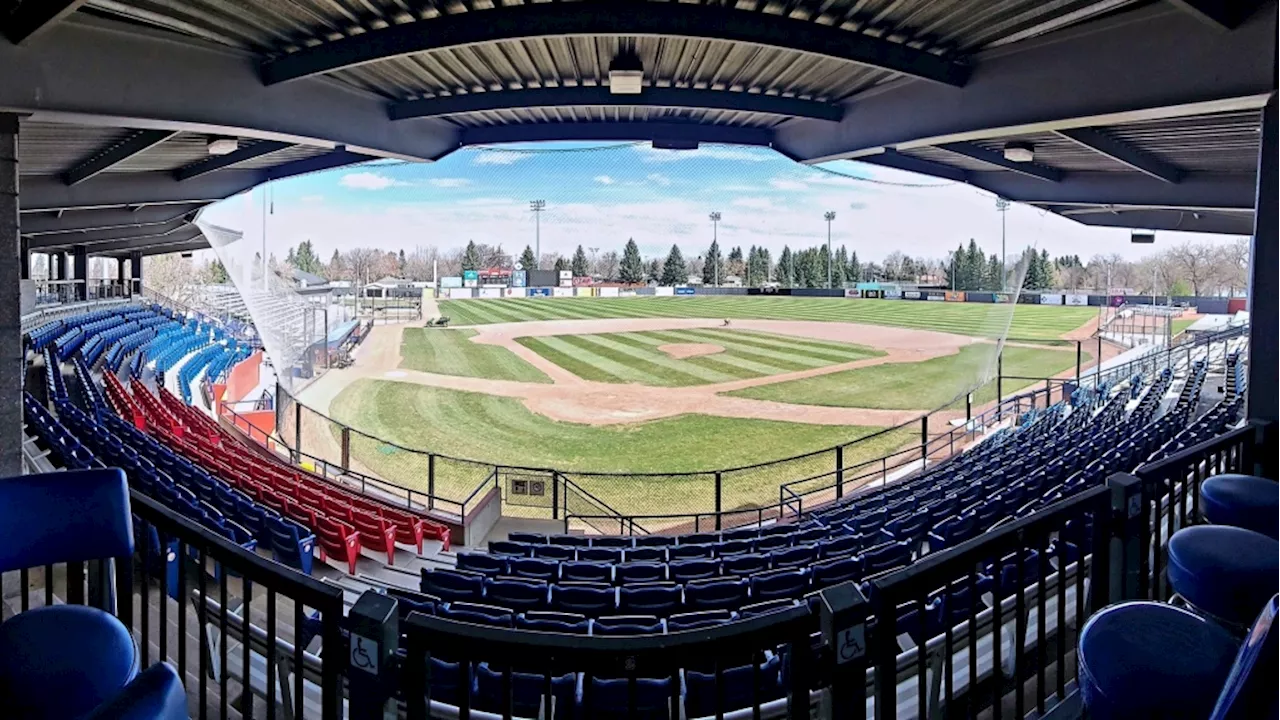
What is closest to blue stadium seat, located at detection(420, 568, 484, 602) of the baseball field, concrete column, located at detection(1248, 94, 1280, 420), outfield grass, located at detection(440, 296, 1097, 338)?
concrete column, located at detection(1248, 94, 1280, 420)

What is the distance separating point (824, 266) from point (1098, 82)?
3469cm

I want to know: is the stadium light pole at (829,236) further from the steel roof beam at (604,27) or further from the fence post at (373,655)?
the fence post at (373,655)

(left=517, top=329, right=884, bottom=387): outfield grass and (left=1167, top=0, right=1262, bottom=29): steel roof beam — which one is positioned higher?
(left=1167, top=0, right=1262, bottom=29): steel roof beam

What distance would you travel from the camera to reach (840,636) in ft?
5.77

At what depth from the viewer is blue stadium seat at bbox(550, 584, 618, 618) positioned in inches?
199

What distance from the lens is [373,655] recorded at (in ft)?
5.71

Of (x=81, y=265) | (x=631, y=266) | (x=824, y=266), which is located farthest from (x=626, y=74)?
(x=81, y=265)

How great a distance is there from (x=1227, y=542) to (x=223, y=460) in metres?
12.4

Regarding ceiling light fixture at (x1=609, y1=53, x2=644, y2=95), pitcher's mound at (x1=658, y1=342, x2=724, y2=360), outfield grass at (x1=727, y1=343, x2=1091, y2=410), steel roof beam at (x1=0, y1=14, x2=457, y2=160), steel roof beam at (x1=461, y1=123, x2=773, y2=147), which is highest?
steel roof beam at (x1=461, y1=123, x2=773, y2=147)

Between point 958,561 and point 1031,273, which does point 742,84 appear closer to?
point 958,561

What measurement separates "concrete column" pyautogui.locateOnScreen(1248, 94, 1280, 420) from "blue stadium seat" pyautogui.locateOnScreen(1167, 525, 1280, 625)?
438cm

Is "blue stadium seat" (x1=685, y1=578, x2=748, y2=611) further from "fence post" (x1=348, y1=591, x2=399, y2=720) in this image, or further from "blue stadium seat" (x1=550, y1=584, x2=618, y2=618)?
"fence post" (x1=348, y1=591, x2=399, y2=720)

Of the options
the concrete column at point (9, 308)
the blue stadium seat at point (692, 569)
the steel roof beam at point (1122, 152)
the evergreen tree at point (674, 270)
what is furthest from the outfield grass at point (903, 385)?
the concrete column at point (9, 308)

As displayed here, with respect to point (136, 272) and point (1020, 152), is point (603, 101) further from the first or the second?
point (136, 272)
